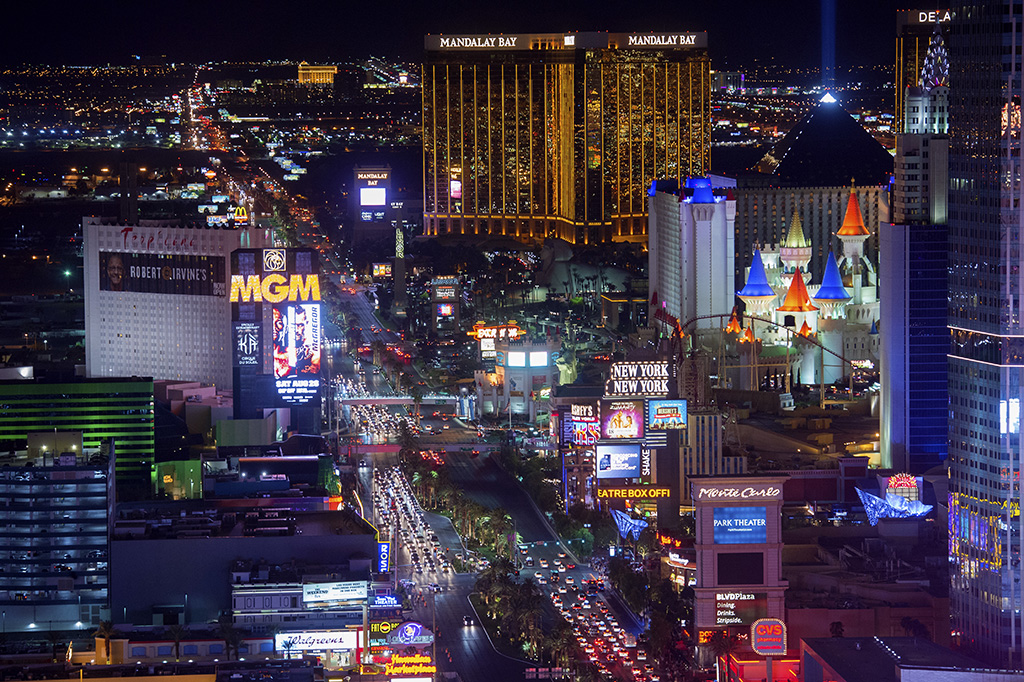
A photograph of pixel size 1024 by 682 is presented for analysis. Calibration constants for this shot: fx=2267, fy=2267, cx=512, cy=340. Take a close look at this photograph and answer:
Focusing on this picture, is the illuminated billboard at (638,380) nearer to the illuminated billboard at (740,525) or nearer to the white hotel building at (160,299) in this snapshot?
the illuminated billboard at (740,525)

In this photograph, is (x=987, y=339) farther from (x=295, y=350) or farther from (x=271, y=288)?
(x=271, y=288)

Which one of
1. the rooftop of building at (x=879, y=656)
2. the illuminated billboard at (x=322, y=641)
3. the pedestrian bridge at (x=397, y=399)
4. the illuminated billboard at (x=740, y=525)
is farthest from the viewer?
the pedestrian bridge at (x=397, y=399)

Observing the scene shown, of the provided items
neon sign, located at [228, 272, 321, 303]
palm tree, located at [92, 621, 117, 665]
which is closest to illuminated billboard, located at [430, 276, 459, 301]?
neon sign, located at [228, 272, 321, 303]

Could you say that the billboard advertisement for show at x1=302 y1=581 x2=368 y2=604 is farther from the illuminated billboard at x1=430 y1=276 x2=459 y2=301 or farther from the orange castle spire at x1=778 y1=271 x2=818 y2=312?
the illuminated billboard at x1=430 y1=276 x2=459 y2=301

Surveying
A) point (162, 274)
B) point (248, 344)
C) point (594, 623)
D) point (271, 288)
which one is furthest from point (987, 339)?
point (162, 274)

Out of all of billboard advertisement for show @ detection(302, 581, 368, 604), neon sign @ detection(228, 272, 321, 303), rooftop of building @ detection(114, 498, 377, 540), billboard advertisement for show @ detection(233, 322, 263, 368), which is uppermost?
neon sign @ detection(228, 272, 321, 303)

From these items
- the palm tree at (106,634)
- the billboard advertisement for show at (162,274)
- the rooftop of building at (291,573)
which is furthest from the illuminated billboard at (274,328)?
the palm tree at (106,634)
